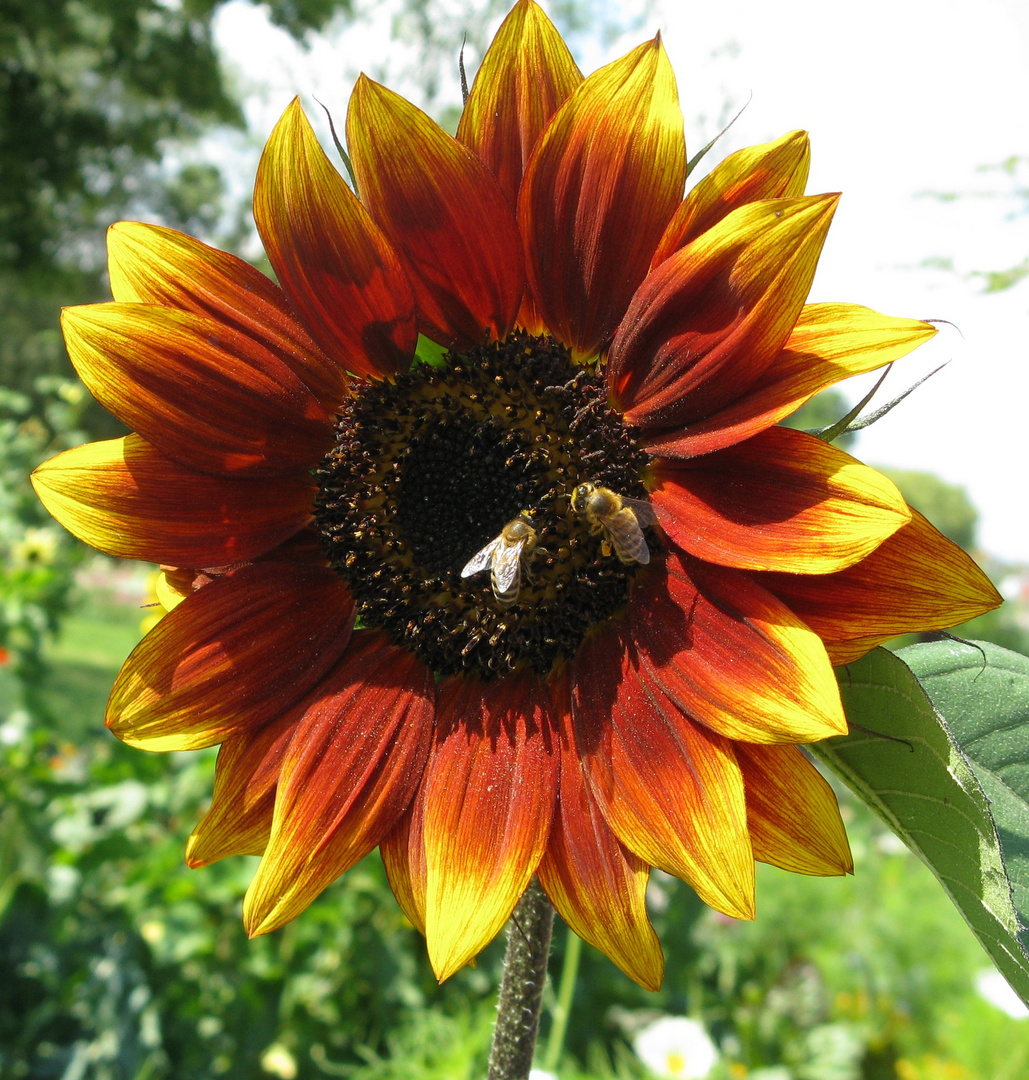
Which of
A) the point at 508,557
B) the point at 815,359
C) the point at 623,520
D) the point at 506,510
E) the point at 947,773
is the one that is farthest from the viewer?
the point at 506,510

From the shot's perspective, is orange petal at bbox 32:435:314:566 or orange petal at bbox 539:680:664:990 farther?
orange petal at bbox 32:435:314:566

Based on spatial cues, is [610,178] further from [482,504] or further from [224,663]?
[224,663]

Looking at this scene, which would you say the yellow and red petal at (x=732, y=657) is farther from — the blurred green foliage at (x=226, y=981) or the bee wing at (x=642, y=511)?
the blurred green foliage at (x=226, y=981)

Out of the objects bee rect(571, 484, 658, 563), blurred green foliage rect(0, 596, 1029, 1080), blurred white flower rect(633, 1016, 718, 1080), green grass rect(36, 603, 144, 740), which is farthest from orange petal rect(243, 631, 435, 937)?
green grass rect(36, 603, 144, 740)

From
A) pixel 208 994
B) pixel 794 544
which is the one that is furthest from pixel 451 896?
pixel 208 994

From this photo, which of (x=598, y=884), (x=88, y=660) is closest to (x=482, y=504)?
(x=598, y=884)

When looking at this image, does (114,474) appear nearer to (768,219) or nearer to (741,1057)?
(768,219)

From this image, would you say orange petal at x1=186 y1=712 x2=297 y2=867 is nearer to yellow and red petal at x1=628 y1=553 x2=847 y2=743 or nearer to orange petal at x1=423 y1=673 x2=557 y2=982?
orange petal at x1=423 y1=673 x2=557 y2=982
